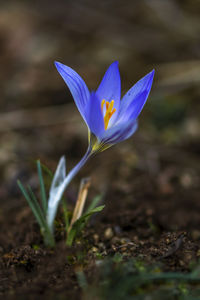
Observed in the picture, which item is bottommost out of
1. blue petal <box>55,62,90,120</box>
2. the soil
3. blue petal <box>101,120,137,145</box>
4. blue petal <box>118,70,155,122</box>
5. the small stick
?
the soil

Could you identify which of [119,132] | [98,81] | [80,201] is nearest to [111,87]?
[119,132]

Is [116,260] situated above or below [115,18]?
below

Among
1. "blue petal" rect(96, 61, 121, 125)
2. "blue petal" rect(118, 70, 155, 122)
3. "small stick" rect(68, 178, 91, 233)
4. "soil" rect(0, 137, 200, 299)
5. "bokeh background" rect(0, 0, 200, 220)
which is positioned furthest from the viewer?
"bokeh background" rect(0, 0, 200, 220)

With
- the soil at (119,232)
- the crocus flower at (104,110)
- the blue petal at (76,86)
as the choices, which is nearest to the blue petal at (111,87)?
the crocus flower at (104,110)

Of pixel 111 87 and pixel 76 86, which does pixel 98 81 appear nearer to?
pixel 111 87

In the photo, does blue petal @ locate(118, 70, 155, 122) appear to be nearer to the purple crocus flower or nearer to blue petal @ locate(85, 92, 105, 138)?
the purple crocus flower

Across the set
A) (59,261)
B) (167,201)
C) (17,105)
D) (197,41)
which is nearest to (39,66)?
(17,105)

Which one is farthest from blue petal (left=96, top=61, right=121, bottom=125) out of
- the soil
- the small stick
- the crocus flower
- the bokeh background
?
the bokeh background

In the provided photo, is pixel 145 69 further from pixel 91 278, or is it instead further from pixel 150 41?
pixel 91 278
